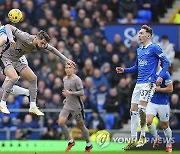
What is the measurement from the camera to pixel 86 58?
28.5 metres

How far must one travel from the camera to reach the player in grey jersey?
66.0 feet

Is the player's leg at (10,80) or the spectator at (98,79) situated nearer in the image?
the player's leg at (10,80)

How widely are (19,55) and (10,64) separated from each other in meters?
0.35

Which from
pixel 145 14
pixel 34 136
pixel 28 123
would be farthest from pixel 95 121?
pixel 145 14

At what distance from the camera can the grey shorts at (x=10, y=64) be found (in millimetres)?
20422

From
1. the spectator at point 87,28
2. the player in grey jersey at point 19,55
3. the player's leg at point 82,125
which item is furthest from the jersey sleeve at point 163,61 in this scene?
the spectator at point 87,28

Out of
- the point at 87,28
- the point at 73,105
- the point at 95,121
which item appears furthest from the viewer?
the point at 87,28

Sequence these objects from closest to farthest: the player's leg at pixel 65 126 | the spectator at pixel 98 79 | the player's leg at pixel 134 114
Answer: the player's leg at pixel 134 114 < the player's leg at pixel 65 126 < the spectator at pixel 98 79

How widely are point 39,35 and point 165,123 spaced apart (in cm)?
416

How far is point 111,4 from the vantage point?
3123 cm

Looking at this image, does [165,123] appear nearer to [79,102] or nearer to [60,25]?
[79,102]

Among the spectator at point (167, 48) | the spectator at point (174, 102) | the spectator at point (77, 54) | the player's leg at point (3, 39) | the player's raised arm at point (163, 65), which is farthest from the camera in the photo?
the spectator at point (167, 48)

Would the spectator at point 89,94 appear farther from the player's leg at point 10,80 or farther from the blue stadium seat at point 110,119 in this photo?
the player's leg at point 10,80

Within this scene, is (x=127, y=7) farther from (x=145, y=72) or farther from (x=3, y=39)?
(x=3, y=39)
